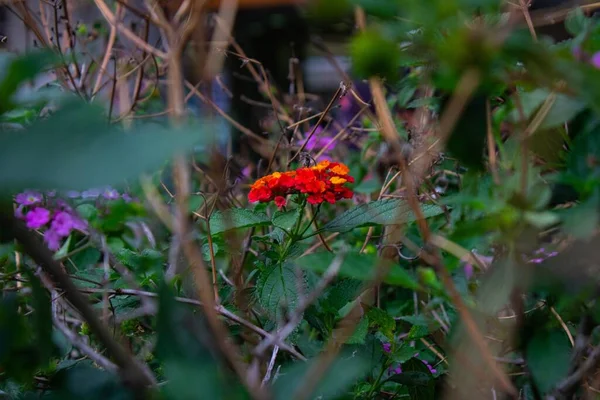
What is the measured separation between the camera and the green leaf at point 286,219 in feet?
3.25

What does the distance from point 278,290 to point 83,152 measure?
555 millimetres

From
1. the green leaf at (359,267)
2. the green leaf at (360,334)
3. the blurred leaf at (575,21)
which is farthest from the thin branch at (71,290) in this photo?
the blurred leaf at (575,21)

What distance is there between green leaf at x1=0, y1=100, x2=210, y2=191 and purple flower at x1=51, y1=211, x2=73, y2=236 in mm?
1048

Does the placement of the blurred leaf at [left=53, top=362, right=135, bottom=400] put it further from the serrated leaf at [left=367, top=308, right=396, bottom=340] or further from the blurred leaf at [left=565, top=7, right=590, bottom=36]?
the blurred leaf at [left=565, top=7, right=590, bottom=36]

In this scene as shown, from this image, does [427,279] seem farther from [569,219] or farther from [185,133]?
[185,133]

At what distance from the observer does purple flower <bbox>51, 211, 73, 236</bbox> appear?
1.44 m

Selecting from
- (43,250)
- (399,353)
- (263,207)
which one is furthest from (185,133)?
(263,207)

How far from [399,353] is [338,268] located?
424 mm

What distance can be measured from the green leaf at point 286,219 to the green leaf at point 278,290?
6 cm

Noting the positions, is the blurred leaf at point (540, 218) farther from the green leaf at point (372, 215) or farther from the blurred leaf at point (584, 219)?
the green leaf at point (372, 215)

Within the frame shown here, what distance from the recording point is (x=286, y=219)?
100 centimetres

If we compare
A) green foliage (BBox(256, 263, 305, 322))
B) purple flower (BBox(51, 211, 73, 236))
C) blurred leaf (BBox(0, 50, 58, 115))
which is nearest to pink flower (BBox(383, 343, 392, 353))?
green foliage (BBox(256, 263, 305, 322))

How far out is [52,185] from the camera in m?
0.40

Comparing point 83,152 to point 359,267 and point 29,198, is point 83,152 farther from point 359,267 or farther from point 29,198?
point 29,198
